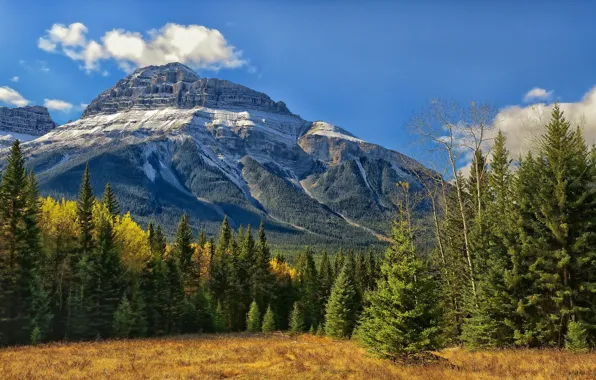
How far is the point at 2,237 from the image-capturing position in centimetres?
3669

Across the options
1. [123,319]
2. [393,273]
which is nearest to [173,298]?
[123,319]

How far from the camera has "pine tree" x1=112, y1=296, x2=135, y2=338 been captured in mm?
43281

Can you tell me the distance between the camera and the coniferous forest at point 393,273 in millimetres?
19770

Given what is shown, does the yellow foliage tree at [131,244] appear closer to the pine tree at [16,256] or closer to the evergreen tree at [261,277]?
the pine tree at [16,256]

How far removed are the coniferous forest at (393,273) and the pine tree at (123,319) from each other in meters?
0.12

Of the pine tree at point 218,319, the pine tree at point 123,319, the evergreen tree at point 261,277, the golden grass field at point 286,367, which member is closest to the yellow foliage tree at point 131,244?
the pine tree at point 123,319

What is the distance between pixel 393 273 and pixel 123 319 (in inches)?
1352

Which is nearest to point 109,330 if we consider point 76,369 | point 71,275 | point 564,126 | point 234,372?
point 71,275

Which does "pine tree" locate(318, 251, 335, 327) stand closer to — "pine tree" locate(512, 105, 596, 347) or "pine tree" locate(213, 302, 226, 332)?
"pine tree" locate(213, 302, 226, 332)

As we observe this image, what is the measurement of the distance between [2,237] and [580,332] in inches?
1644

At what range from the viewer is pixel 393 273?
1842 centimetres

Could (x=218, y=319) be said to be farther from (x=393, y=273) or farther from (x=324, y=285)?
(x=393, y=273)

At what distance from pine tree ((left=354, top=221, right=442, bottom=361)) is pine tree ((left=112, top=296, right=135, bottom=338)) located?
3261 cm

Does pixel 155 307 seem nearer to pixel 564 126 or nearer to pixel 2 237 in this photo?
pixel 2 237
